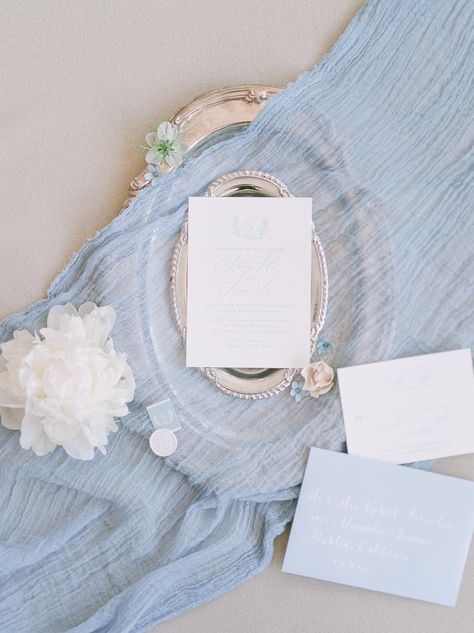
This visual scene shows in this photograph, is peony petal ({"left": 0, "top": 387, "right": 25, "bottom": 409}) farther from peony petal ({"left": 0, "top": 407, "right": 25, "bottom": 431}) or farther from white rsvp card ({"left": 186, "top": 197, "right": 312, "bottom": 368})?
white rsvp card ({"left": 186, "top": 197, "right": 312, "bottom": 368})

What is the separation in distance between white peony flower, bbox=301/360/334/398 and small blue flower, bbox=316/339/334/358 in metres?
0.02

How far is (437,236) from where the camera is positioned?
2.68 feet

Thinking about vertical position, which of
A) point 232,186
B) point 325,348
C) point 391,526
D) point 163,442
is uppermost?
point 232,186

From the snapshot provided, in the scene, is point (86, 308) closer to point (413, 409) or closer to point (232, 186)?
point (232, 186)

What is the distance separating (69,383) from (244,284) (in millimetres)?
275

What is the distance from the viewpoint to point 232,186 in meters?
0.84

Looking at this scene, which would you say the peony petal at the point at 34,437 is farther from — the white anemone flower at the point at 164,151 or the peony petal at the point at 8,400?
the white anemone flower at the point at 164,151

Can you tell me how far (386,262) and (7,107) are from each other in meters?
0.59

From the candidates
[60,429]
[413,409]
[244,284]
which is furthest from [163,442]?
[413,409]

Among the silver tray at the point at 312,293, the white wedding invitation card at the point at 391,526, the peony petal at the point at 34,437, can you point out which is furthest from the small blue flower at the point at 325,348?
the peony petal at the point at 34,437

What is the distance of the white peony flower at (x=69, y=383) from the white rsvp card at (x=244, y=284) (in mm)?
121

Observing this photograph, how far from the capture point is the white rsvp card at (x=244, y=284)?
2.72 feet

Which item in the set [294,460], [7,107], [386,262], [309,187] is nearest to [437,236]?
[386,262]

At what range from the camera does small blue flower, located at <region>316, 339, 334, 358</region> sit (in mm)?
829
